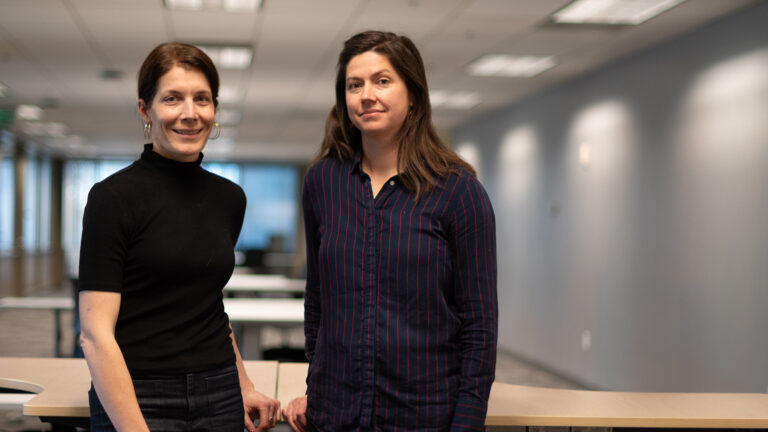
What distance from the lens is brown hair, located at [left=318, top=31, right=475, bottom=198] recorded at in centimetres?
150

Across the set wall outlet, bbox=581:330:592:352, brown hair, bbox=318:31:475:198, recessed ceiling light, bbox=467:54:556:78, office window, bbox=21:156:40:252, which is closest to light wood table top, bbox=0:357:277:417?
brown hair, bbox=318:31:475:198

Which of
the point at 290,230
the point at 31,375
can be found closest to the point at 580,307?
the point at 31,375

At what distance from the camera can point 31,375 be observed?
2.26 m

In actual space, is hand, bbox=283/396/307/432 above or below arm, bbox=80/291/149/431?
below

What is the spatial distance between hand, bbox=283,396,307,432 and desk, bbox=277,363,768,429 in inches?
15.5

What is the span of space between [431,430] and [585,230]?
227 inches

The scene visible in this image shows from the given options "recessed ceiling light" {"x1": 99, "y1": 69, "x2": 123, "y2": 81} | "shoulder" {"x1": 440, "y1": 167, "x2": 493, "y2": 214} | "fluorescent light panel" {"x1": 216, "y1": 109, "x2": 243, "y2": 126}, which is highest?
"fluorescent light panel" {"x1": 216, "y1": 109, "x2": 243, "y2": 126}

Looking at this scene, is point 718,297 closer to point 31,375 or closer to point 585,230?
point 585,230

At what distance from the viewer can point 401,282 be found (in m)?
1.45

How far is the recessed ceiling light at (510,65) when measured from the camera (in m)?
6.29

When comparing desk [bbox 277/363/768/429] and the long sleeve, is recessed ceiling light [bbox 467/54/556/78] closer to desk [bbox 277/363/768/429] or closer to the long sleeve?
desk [bbox 277/363/768/429]

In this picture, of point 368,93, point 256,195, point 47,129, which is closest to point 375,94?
point 368,93

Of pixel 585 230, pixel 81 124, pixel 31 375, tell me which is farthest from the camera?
pixel 81 124

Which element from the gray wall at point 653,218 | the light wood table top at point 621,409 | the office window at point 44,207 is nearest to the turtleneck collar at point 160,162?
the light wood table top at point 621,409
